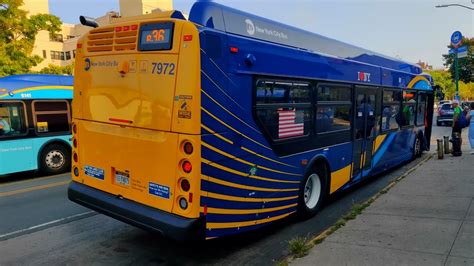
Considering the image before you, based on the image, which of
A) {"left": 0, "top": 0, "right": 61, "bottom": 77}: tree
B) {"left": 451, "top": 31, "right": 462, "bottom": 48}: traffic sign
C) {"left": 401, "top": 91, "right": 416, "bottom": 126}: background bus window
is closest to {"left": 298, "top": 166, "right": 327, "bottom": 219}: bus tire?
{"left": 401, "top": 91, "right": 416, "bottom": 126}: background bus window

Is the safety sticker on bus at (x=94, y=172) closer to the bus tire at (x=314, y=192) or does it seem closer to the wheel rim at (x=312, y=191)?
the bus tire at (x=314, y=192)

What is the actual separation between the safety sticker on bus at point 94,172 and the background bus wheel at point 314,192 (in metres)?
3.20

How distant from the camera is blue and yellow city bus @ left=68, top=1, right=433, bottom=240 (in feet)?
13.4

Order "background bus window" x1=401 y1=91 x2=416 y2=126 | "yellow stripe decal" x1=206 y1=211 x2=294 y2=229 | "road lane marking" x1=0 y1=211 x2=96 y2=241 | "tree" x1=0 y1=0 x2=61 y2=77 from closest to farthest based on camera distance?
"yellow stripe decal" x1=206 y1=211 x2=294 y2=229 → "road lane marking" x1=0 y1=211 x2=96 y2=241 → "background bus window" x1=401 y1=91 x2=416 y2=126 → "tree" x1=0 y1=0 x2=61 y2=77

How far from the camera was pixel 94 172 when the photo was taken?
5164mm

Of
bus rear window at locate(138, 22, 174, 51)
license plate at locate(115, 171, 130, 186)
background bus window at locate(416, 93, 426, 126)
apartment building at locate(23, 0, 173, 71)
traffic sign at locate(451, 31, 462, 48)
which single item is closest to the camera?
bus rear window at locate(138, 22, 174, 51)

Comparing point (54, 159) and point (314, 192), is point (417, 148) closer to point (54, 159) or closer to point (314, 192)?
point (314, 192)

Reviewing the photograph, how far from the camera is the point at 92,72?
5.12 m

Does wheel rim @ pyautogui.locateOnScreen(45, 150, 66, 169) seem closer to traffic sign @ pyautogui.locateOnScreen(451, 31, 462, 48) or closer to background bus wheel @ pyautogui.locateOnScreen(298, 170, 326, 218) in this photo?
background bus wheel @ pyautogui.locateOnScreen(298, 170, 326, 218)

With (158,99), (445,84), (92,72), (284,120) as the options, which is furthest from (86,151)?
(445,84)

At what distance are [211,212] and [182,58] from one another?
A: 1.76 m

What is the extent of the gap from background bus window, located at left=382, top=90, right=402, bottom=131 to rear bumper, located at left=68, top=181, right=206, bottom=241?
6574 millimetres

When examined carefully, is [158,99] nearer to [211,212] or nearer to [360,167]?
[211,212]

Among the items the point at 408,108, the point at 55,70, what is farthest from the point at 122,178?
the point at 55,70
